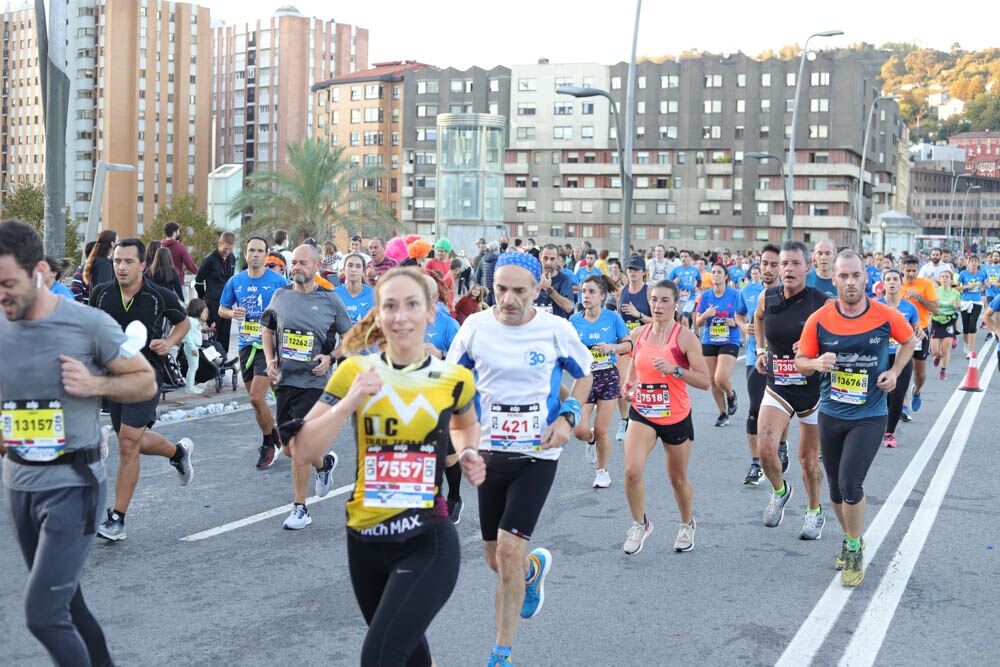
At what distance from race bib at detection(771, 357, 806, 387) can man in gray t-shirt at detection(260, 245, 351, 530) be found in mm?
3098

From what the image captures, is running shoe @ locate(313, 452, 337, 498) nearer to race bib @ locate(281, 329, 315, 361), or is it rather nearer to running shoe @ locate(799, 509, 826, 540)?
race bib @ locate(281, 329, 315, 361)

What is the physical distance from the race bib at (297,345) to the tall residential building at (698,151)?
85856 millimetres

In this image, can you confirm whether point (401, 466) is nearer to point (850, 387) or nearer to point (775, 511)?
point (850, 387)

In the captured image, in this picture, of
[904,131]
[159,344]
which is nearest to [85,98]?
[904,131]

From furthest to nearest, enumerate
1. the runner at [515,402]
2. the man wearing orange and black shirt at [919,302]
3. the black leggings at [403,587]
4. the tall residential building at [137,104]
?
the tall residential building at [137,104] → the man wearing orange and black shirt at [919,302] → the runner at [515,402] → the black leggings at [403,587]

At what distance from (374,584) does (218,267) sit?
490 inches

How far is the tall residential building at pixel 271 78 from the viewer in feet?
445

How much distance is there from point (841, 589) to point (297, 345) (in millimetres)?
4089

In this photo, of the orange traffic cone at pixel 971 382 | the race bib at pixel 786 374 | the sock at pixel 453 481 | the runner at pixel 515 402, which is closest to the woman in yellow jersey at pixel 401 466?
the runner at pixel 515 402

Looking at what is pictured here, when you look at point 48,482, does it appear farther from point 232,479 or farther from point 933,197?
point 933,197

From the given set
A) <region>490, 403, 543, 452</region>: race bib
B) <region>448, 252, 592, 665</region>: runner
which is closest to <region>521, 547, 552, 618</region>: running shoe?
<region>448, 252, 592, 665</region>: runner

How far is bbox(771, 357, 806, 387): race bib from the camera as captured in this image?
7957 millimetres

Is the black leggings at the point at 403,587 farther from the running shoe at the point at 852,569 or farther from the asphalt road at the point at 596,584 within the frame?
the running shoe at the point at 852,569

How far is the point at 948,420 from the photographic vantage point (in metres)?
13.7
